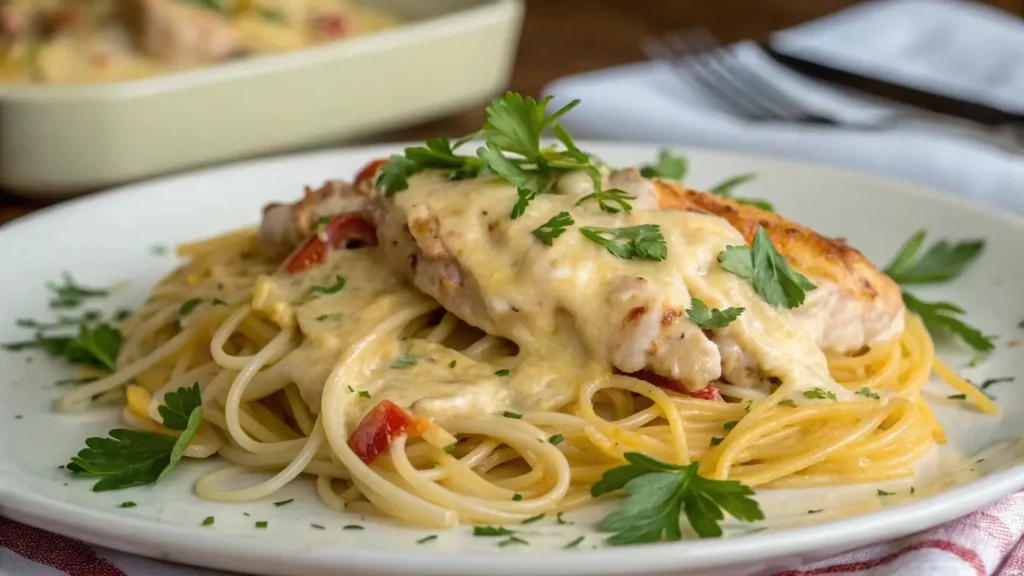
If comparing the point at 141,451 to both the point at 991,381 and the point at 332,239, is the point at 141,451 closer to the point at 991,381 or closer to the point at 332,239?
the point at 332,239

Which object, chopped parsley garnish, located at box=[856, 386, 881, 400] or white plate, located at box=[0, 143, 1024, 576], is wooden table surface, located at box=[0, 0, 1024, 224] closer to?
white plate, located at box=[0, 143, 1024, 576]

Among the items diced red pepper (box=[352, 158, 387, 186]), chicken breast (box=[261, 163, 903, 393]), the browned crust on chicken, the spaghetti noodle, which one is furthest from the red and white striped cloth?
diced red pepper (box=[352, 158, 387, 186])

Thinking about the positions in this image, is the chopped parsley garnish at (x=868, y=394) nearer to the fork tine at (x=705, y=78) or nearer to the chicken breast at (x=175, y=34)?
the fork tine at (x=705, y=78)

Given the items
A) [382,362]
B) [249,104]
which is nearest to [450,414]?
[382,362]

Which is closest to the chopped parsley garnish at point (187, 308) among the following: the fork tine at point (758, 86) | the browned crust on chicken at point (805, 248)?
the browned crust on chicken at point (805, 248)

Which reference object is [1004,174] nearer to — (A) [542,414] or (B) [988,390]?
(B) [988,390]
